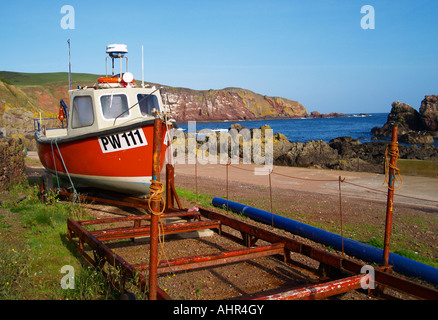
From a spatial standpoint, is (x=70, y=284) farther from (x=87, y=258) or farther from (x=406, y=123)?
(x=406, y=123)

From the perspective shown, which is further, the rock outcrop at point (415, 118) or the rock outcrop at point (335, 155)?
the rock outcrop at point (415, 118)

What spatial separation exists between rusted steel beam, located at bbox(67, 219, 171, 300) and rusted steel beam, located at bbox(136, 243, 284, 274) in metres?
0.22

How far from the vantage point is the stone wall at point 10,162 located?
1102cm

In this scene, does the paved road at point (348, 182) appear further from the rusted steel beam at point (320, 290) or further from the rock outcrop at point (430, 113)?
the rock outcrop at point (430, 113)

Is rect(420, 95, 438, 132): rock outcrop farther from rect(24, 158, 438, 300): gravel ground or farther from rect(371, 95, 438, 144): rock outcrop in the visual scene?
rect(24, 158, 438, 300): gravel ground

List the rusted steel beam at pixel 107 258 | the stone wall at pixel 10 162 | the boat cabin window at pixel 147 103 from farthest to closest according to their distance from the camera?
1. the stone wall at pixel 10 162
2. the boat cabin window at pixel 147 103
3. the rusted steel beam at pixel 107 258

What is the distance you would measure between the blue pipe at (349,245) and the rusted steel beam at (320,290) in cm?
165

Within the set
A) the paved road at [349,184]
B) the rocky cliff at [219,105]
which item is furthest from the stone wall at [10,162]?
the rocky cliff at [219,105]

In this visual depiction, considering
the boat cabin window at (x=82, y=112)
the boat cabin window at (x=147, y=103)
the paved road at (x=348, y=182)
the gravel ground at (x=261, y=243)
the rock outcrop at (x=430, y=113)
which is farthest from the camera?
the rock outcrop at (x=430, y=113)

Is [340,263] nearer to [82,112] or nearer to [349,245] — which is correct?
[349,245]

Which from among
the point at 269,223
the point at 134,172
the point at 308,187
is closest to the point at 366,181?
the point at 308,187

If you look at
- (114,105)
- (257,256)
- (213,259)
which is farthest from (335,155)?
(213,259)

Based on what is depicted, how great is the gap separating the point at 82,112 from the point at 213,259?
22.4ft

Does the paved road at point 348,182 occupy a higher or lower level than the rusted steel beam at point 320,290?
lower
